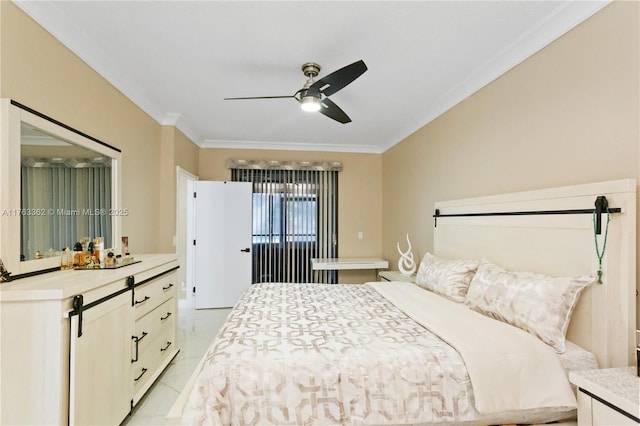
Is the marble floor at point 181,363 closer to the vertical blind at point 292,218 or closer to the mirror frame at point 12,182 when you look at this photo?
the vertical blind at point 292,218

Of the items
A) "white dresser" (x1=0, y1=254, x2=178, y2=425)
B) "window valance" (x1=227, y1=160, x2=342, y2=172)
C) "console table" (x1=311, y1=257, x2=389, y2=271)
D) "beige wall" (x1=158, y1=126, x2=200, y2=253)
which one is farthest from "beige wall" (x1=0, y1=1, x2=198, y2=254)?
"console table" (x1=311, y1=257, x2=389, y2=271)

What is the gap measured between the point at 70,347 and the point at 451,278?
2448mm

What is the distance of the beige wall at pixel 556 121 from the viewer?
152 cm

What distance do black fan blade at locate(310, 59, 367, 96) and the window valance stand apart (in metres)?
2.79

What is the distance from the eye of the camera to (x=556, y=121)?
6.21 ft

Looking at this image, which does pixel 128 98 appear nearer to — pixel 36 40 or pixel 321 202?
pixel 36 40

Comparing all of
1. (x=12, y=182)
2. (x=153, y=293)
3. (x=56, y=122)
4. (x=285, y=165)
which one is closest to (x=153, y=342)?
(x=153, y=293)

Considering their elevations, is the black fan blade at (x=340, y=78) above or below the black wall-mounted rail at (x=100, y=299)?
above

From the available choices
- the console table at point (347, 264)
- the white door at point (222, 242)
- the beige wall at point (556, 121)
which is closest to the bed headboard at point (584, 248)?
the beige wall at point (556, 121)

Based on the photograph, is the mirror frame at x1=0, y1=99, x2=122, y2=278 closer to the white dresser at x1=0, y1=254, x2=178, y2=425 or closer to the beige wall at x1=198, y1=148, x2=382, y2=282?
the white dresser at x1=0, y1=254, x2=178, y2=425

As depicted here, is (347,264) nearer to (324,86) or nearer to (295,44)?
(324,86)

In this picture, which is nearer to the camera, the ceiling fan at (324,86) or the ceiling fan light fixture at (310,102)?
the ceiling fan at (324,86)

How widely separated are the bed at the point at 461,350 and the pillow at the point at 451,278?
310 mm

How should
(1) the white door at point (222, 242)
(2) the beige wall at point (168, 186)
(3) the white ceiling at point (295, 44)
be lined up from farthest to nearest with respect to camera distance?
(1) the white door at point (222, 242)
(2) the beige wall at point (168, 186)
(3) the white ceiling at point (295, 44)
